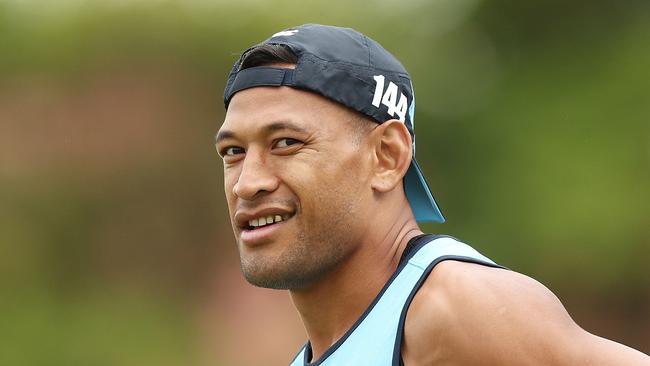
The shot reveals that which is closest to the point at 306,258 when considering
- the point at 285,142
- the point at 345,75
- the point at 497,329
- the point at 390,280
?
the point at 390,280

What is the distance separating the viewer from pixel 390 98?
380cm

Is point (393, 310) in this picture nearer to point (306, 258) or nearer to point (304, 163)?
point (306, 258)

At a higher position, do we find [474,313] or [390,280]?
[474,313]

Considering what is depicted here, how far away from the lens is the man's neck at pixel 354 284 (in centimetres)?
368

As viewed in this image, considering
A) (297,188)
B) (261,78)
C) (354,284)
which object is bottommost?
(354,284)

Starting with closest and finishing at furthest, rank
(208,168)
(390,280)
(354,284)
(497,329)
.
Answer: (497,329), (390,280), (354,284), (208,168)

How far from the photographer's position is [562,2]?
48.1 ft

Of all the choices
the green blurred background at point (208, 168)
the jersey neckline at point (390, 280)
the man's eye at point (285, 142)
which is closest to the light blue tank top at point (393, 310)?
the jersey neckline at point (390, 280)

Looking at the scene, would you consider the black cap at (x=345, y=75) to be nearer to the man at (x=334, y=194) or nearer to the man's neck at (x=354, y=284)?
the man at (x=334, y=194)

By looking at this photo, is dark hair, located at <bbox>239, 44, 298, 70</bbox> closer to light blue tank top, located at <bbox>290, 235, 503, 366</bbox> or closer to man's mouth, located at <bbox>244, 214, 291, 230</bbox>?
man's mouth, located at <bbox>244, 214, 291, 230</bbox>

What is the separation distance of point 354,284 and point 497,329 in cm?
71

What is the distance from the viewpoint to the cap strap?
145 inches

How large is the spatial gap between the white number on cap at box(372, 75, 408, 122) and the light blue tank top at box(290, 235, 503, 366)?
1.52 ft

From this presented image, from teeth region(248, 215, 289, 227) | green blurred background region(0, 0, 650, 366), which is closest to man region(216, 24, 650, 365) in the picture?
teeth region(248, 215, 289, 227)
